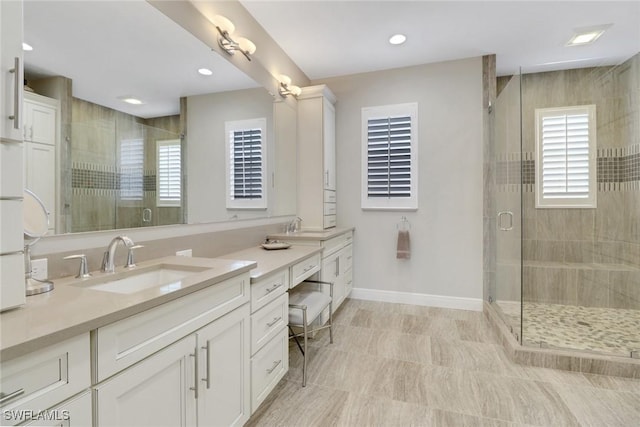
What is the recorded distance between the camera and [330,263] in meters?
2.89

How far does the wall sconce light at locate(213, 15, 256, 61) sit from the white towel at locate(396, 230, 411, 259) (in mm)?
2447

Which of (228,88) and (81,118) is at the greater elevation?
(228,88)

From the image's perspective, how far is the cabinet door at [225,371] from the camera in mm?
1214

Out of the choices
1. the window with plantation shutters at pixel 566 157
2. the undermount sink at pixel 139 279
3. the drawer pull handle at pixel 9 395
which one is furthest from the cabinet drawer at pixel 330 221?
the drawer pull handle at pixel 9 395

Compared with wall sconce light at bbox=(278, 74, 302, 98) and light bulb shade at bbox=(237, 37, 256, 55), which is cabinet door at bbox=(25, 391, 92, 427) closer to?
light bulb shade at bbox=(237, 37, 256, 55)

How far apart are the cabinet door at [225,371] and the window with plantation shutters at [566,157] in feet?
12.0

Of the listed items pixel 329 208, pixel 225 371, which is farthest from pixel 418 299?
pixel 225 371

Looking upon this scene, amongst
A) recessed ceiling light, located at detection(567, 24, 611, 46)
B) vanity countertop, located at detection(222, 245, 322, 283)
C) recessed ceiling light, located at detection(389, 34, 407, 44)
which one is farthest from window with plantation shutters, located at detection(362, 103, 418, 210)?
recessed ceiling light, located at detection(567, 24, 611, 46)

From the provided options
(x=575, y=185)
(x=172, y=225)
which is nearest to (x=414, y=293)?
(x=575, y=185)

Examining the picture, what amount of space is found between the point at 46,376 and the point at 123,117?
4.17 ft

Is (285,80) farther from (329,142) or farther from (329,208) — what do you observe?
(329,208)

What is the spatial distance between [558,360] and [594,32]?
117 inches

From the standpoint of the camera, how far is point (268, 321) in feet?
5.59

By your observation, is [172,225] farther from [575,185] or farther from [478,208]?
[575,185]
